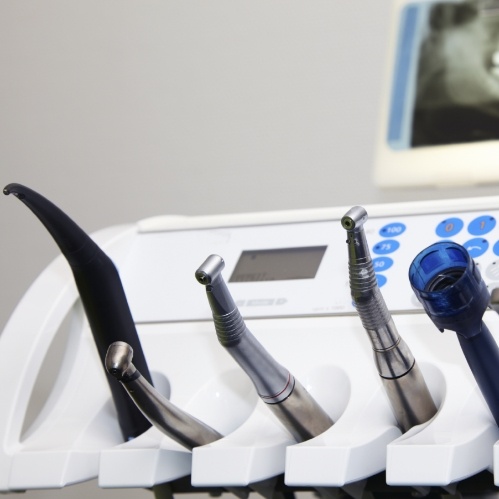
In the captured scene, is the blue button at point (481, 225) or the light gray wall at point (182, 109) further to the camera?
the light gray wall at point (182, 109)

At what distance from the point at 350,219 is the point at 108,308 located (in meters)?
0.19

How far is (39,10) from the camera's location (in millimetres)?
1056

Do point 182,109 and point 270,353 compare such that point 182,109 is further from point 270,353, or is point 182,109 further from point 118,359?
point 118,359

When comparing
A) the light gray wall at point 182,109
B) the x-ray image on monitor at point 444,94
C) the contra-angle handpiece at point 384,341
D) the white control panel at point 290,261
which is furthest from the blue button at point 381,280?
the light gray wall at point 182,109

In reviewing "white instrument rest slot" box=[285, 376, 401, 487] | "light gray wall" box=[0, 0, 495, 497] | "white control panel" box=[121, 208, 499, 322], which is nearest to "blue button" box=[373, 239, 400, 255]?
"white control panel" box=[121, 208, 499, 322]

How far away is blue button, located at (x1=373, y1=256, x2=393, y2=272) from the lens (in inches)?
22.7

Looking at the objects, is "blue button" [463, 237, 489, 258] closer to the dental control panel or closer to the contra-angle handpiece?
the dental control panel

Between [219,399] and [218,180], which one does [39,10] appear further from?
[219,399]

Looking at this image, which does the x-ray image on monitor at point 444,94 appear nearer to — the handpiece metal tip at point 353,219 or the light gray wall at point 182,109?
the light gray wall at point 182,109

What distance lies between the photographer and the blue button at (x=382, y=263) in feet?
1.90

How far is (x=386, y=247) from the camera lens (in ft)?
1.94

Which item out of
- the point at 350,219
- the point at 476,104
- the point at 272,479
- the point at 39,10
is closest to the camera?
the point at 350,219

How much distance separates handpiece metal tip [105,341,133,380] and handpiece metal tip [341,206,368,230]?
0.11 metres

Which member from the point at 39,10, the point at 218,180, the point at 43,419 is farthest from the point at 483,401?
the point at 39,10
